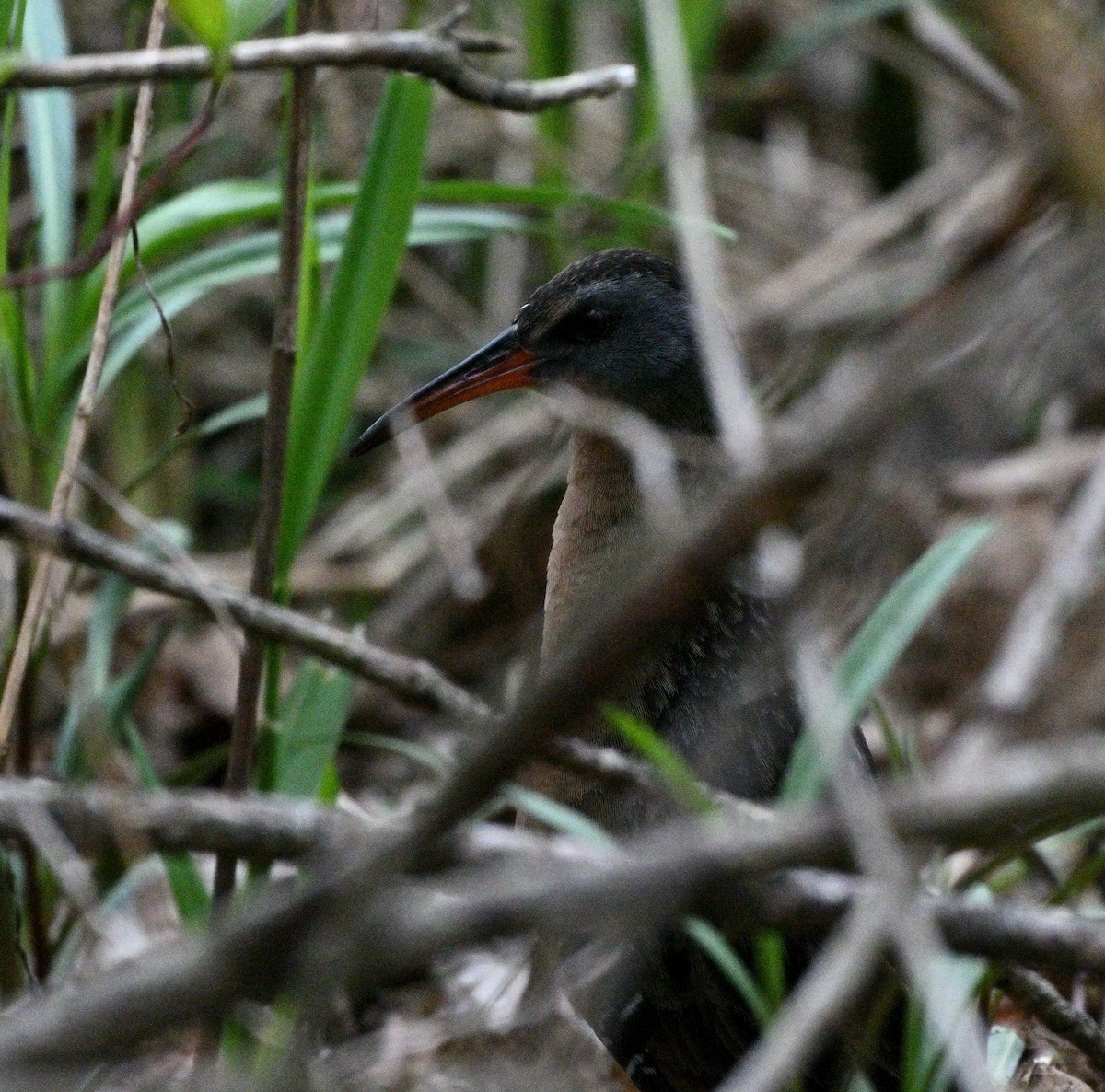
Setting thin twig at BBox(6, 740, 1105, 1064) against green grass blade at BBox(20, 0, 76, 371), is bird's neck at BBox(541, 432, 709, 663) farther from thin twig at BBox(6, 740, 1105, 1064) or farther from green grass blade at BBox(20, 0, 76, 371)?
thin twig at BBox(6, 740, 1105, 1064)

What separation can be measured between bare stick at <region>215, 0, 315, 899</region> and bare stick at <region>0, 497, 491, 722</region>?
368 mm

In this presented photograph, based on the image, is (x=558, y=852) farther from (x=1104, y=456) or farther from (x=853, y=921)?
(x=1104, y=456)

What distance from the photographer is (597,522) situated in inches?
109

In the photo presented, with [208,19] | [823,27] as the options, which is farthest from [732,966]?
[823,27]

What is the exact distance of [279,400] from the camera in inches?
92.4

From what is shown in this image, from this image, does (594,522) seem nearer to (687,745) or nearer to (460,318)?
(687,745)

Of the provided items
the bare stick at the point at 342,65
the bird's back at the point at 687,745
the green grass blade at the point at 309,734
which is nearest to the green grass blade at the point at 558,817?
the bird's back at the point at 687,745

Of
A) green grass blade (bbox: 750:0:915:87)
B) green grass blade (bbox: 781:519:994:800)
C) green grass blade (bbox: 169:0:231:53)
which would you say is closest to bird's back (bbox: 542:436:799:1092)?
green grass blade (bbox: 781:519:994:800)

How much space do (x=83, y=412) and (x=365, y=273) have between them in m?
0.51

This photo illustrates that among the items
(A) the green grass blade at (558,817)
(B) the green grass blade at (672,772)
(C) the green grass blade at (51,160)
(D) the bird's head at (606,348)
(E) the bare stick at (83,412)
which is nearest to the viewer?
(B) the green grass blade at (672,772)

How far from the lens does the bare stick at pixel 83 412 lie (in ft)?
7.31

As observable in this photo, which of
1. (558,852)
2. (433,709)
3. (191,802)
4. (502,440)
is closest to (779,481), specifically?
(558,852)

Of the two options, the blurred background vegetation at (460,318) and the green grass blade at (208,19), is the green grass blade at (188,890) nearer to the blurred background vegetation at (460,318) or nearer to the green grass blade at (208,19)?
the blurred background vegetation at (460,318)

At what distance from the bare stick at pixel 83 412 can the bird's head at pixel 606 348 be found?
0.68 m
